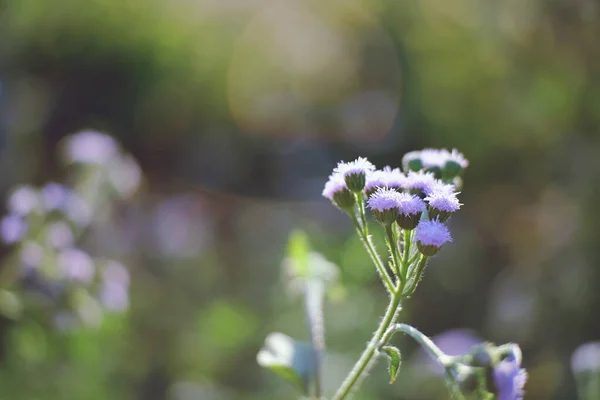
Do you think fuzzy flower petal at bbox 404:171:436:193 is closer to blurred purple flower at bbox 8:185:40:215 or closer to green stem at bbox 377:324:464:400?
green stem at bbox 377:324:464:400

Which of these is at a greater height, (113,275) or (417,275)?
(113,275)

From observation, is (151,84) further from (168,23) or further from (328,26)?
(328,26)

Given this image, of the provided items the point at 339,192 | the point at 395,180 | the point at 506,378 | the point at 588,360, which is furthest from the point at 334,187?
the point at 588,360

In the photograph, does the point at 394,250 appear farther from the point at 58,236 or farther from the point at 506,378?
the point at 58,236

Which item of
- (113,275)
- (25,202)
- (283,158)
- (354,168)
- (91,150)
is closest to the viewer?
(354,168)

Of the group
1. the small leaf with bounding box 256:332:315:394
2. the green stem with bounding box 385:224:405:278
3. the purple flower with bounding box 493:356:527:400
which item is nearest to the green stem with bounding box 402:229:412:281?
the green stem with bounding box 385:224:405:278

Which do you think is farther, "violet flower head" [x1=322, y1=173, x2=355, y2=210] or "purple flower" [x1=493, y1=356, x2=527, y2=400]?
"violet flower head" [x1=322, y1=173, x2=355, y2=210]
